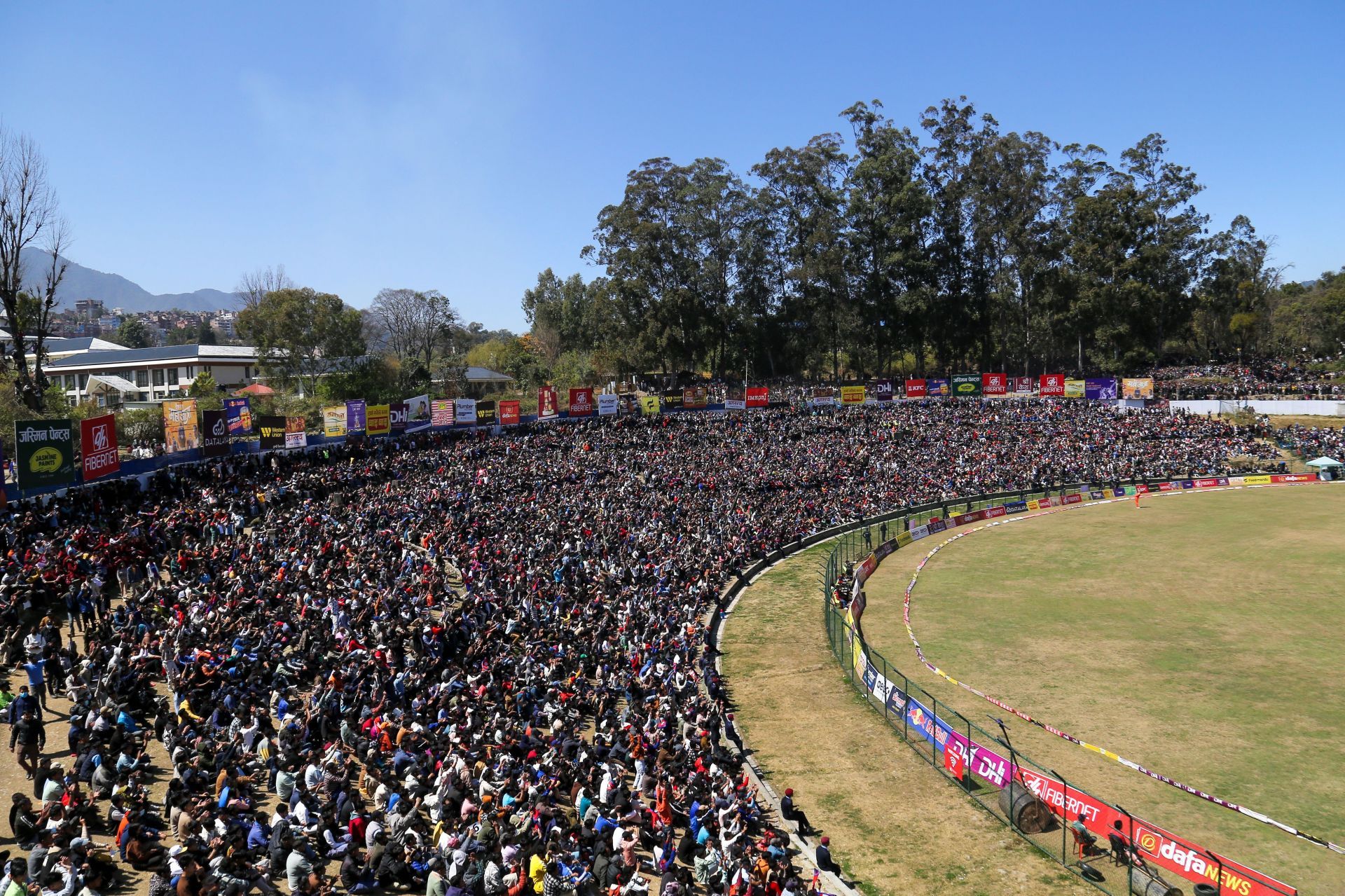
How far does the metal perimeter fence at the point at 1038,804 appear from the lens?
1440 centimetres

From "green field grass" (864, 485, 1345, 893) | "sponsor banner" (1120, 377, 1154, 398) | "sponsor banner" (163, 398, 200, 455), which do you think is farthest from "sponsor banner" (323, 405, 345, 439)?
"sponsor banner" (1120, 377, 1154, 398)

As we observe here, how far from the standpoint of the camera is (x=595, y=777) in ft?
53.4

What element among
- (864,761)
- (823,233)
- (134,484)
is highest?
(823,233)

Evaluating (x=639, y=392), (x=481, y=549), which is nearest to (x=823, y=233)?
(x=639, y=392)

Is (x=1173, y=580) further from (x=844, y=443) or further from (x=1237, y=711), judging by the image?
(x=844, y=443)

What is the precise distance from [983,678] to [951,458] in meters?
37.7

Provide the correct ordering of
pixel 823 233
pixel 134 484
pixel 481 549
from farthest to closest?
pixel 823 233 → pixel 134 484 → pixel 481 549

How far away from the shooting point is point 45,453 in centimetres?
3045

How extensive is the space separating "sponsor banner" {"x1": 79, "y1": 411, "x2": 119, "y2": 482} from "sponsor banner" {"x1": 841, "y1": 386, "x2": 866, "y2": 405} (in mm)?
53666

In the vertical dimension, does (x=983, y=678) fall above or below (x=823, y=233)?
below

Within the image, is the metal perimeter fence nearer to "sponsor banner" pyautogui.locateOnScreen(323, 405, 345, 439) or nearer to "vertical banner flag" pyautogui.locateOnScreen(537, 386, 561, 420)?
"sponsor banner" pyautogui.locateOnScreen(323, 405, 345, 439)

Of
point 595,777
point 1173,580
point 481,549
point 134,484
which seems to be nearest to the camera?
point 595,777

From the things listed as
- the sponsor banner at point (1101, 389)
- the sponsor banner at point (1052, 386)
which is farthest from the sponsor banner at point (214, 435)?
the sponsor banner at point (1101, 389)

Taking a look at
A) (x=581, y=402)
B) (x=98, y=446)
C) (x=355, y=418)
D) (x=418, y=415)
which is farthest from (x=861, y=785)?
(x=581, y=402)
